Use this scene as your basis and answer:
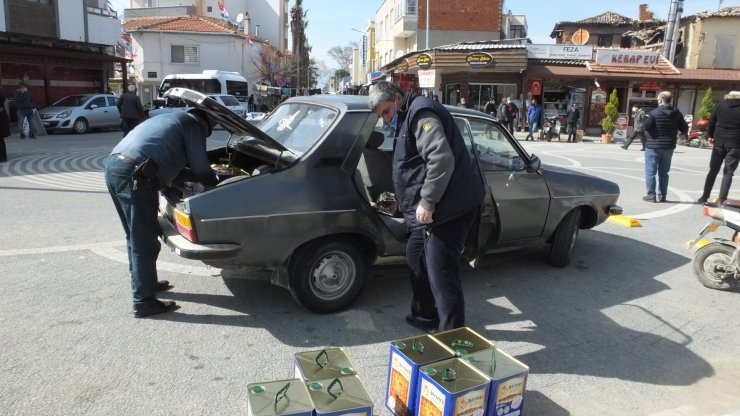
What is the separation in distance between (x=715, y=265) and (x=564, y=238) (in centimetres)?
135

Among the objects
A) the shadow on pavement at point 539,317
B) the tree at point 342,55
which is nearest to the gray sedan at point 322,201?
the shadow on pavement at point 539,317

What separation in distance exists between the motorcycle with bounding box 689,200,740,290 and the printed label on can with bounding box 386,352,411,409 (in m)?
3.68

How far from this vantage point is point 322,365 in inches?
110

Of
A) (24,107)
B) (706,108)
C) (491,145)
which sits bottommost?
(24,107)

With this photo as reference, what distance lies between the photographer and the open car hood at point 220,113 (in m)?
3.79

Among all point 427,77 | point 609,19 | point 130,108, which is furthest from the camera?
point 609,19

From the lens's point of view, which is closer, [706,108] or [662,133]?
[662,133]

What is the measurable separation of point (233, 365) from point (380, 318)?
48.2 inches

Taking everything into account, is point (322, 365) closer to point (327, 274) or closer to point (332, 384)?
point (332, 384)

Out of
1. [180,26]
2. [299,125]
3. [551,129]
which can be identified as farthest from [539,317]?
[180,26]

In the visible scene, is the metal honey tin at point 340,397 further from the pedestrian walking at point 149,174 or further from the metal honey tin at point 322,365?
the pedestrian walking at point 149,174

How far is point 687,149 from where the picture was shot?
20.9m

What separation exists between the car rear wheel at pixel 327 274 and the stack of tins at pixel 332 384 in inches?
45.0

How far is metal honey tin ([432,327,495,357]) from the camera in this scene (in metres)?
3.02
